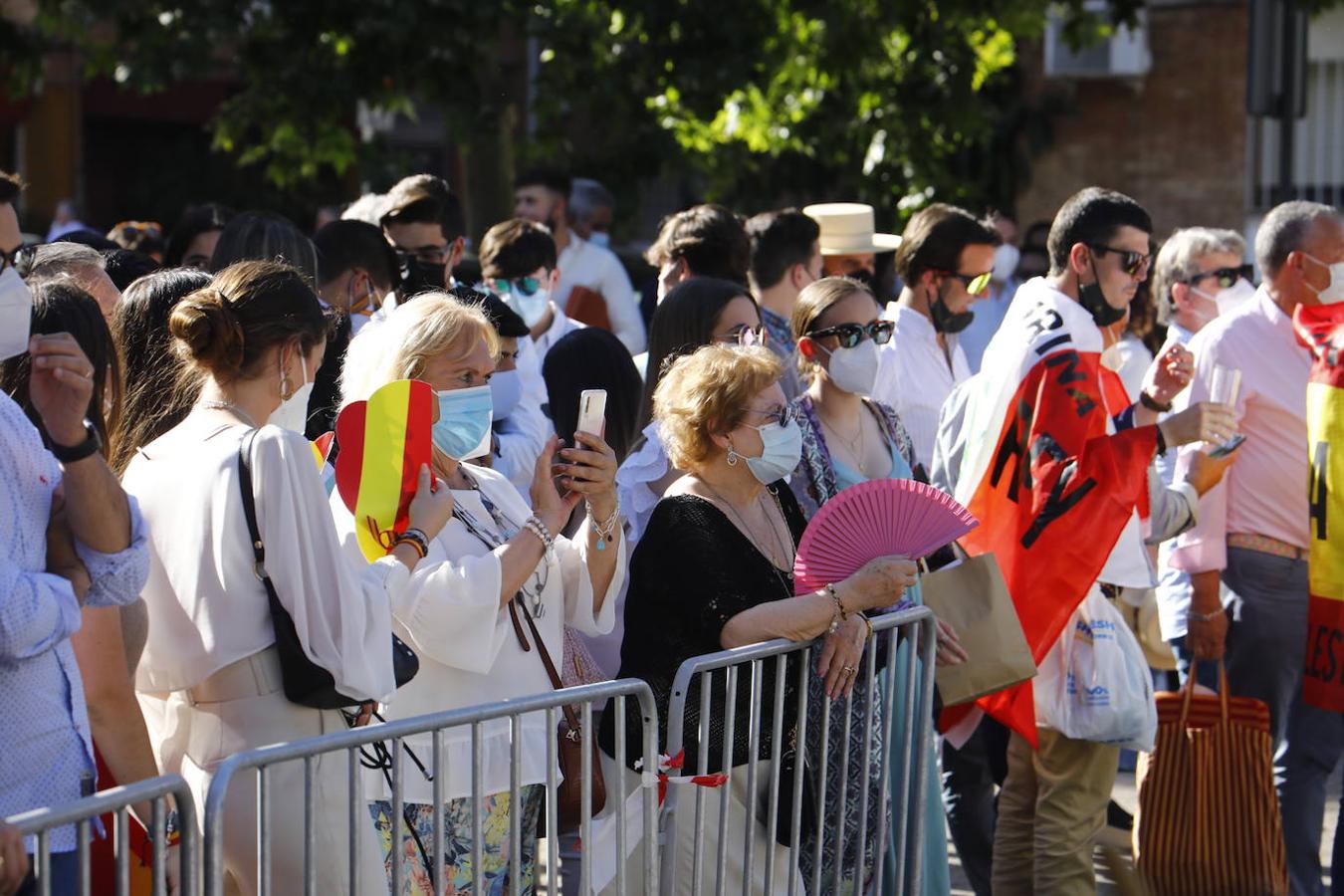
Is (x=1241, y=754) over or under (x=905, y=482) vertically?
under

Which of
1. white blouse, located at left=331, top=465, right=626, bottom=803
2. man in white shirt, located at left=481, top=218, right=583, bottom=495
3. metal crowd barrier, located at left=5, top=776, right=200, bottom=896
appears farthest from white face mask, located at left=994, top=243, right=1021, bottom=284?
metal crowd barrier, located at left=5, top=776, right=200, bottom=896

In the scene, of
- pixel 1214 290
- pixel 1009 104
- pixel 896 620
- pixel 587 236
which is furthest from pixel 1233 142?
pixel 896 620

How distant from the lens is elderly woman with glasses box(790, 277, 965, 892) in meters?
4.39

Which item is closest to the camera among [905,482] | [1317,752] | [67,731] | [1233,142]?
[67,731]

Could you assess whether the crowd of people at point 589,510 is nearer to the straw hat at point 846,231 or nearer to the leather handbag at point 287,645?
the leather handbag at point 287,645

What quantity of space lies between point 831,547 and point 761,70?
29.8 ft

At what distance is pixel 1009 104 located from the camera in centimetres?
1912

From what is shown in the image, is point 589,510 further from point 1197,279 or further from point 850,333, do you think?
point 1197,279

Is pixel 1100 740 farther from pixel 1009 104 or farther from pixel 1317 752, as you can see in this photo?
pixel 1009 104

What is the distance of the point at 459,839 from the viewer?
12.6 ft

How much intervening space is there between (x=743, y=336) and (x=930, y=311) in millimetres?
1611

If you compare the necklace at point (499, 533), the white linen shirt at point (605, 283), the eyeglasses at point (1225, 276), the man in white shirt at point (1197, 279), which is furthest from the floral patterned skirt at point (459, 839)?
the white linen shirt at point (605, 283)

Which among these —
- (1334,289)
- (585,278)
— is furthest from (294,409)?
(585,278)

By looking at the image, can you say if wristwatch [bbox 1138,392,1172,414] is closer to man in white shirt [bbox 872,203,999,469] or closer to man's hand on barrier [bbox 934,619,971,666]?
man in white shirt [bbox 872,203,999,469]
